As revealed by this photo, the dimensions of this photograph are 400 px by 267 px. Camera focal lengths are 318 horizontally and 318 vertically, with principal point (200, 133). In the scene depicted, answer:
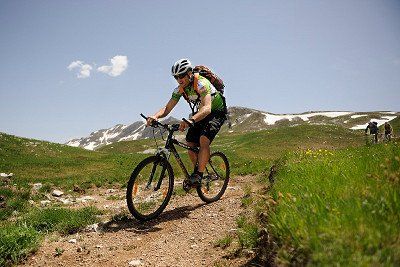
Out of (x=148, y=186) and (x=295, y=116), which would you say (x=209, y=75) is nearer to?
(x=148, y=186)

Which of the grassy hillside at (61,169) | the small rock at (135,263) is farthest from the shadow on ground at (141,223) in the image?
the small rock at (135,263)

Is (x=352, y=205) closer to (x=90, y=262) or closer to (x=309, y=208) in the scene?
(x=309, y=208)

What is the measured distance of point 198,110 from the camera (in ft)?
31.1

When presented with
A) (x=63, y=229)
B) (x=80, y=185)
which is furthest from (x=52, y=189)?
(x=63, y=229)

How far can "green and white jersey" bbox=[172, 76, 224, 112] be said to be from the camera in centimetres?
903

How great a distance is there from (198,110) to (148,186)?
2646mm

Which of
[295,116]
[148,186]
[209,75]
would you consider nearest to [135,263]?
[148,186]

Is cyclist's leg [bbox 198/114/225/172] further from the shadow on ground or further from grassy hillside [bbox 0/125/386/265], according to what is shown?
grassy hillside [bbox 0/125/386/265]

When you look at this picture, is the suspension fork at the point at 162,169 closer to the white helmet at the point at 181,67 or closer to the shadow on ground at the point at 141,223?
the shadow on ground at the point at 141,223

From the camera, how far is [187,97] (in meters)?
9.56

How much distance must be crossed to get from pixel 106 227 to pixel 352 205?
6.23m

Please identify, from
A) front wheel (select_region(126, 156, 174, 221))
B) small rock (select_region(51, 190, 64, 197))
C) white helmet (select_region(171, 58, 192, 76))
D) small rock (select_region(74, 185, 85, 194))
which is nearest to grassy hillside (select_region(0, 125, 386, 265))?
small rock (select_region(74, 185, 85, 194))

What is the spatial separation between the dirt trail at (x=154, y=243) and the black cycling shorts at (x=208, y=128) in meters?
2.22

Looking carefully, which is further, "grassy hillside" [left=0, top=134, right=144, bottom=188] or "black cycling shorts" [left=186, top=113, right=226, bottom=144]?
"grassy hillside" [left=0, top=134, right=144, bottom=188]
